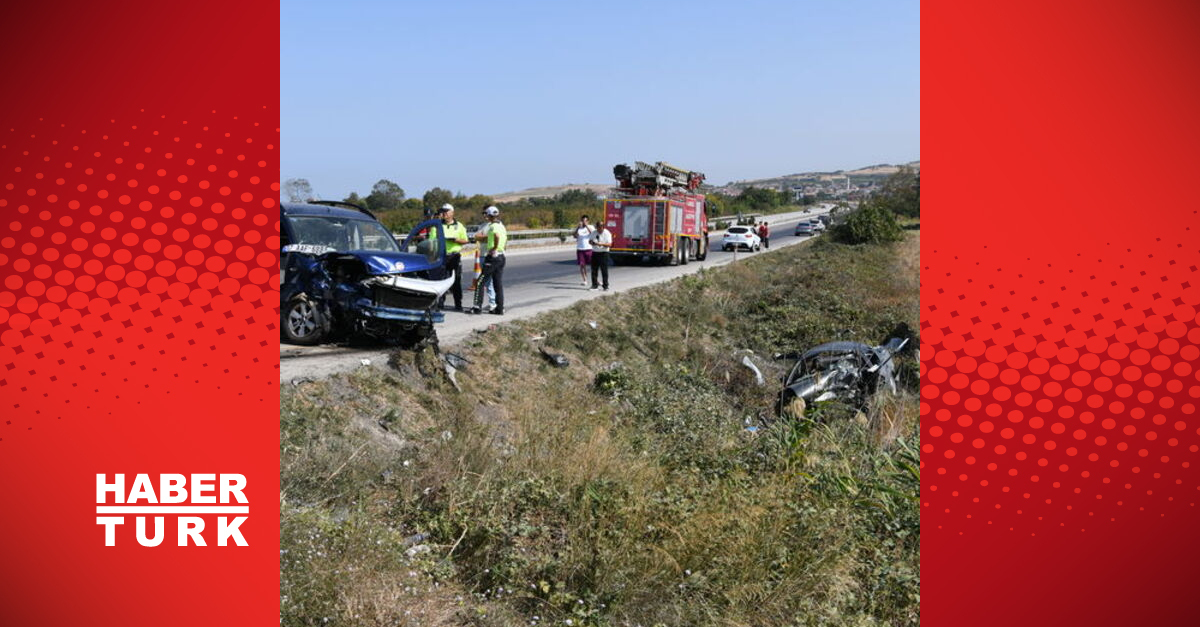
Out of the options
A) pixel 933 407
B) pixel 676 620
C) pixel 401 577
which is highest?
pixel 933 407

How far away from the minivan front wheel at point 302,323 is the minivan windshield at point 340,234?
27.9 inches

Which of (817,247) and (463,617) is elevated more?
(817,247)

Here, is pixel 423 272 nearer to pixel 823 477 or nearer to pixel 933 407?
pixel 823 477

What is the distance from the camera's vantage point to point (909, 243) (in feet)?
137

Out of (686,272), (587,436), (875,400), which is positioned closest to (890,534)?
(587,436)

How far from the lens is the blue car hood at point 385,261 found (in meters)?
10.9

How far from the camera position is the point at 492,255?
15172 mm

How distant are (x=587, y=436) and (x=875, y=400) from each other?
5081mm

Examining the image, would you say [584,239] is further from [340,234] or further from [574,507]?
[574,507]

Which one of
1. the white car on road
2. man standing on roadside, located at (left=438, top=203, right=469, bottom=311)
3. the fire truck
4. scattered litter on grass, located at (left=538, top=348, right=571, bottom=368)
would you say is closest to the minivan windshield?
man standing on roadside, located at (left=438, top=203, right=469, bottom=311)

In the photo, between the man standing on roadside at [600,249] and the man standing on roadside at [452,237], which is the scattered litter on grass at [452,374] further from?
the man standing on roadside at [600,249]

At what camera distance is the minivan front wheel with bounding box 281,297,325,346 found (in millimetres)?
11227

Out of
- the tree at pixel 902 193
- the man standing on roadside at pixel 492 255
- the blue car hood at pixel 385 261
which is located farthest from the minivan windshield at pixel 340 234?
the tree at pixel 902 193

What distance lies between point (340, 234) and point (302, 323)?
1.13 meters
